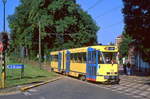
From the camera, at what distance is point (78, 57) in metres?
31.5

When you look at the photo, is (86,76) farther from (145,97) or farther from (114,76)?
(145,97)

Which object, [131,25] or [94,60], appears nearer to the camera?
[94,60]

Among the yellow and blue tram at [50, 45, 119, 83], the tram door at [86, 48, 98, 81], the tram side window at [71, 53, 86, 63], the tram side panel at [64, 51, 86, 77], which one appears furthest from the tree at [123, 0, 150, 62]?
the tram door at [86, 48, 98, 81]

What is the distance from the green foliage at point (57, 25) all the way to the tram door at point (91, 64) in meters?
37.1

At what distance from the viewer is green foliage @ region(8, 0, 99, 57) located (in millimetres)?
66000

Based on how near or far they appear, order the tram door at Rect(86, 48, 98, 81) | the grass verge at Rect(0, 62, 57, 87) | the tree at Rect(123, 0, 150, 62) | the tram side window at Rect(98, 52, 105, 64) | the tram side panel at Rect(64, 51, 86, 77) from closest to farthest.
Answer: the tram side window at Rect(98, 52, 105, 64), the tram door at Rect(86, 48, 98, 81), the grass verge at Rect(0, 62, 57, 87), the tram side panel at Rect(64, 51, 86, 77), the tree at Rect(123, 0, 150, 62)

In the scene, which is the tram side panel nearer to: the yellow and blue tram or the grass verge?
the yellow and blue tram

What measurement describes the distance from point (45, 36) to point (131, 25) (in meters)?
29.1

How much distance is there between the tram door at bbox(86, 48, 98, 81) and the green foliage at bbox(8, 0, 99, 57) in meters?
37.1

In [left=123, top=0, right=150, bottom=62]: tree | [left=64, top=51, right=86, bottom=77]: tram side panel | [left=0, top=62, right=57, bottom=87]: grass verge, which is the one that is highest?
[left=123, top=0, right=150, bottom=62]: tree

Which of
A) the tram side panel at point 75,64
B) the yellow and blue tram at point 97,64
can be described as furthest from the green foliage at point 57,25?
the yellow and blue tram at point 97,64

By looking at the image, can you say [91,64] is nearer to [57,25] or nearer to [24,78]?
[24,78]

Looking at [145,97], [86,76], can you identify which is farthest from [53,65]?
[145,97]

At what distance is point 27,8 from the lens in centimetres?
7344
